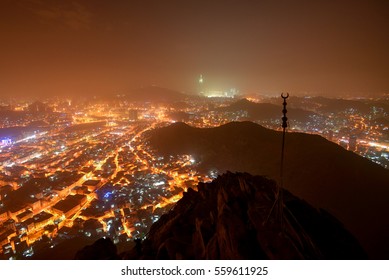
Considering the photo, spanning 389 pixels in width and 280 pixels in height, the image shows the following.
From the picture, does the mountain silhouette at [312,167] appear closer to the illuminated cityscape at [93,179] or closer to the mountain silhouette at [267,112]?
the illuminated cityscape at [93,179]

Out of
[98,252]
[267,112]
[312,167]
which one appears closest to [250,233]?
[98,252]

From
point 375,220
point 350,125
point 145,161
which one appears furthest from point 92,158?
point 350,125

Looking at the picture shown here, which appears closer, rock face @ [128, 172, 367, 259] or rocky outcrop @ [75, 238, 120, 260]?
rock face @ [128, 172, 367, 259]

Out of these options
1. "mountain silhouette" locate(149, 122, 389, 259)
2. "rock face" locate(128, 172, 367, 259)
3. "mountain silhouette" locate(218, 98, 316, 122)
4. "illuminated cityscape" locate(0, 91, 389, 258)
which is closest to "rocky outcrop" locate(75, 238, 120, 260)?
"rock face" locate(128, 172, 367, 259)

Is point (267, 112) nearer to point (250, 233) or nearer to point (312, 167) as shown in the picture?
point (312, 167)

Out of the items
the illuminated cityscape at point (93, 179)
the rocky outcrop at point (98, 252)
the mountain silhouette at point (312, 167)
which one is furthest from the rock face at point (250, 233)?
the illuminated cityscape at point (93, 179)

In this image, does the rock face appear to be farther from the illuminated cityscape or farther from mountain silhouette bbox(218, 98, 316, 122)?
mountain silhouette bbox(218, 98, 316, 122)
